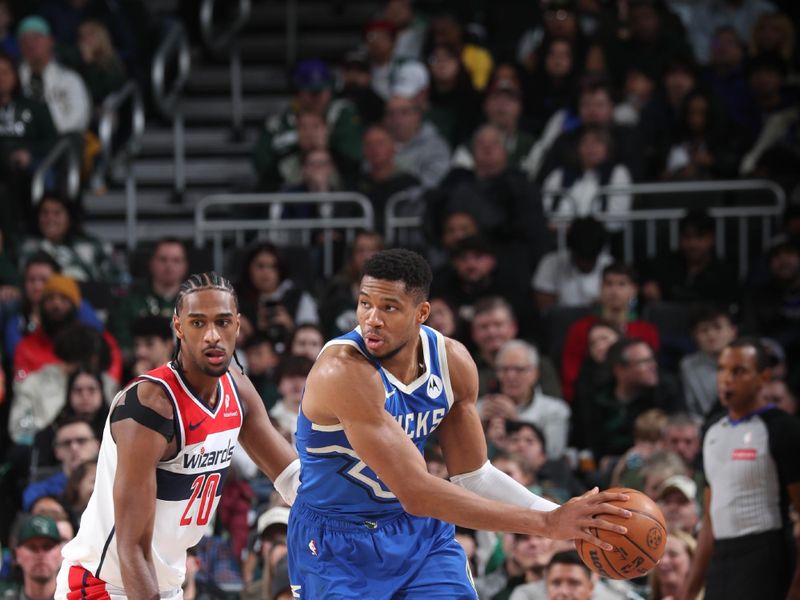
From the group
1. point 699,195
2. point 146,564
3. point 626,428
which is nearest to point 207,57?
point 699,195

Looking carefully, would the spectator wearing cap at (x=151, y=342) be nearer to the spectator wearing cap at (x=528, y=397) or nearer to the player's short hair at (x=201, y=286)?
the spectator wearing cap at (x=528, y=397)

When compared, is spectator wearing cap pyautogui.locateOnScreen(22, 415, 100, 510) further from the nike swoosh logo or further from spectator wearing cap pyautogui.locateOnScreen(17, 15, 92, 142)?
spectator wearing cap pyautogui.locateOnScreen(17, 15, 92, 142)

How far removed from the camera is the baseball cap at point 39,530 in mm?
8242

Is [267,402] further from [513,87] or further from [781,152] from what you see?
[781,152]

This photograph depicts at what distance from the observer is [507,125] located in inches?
504

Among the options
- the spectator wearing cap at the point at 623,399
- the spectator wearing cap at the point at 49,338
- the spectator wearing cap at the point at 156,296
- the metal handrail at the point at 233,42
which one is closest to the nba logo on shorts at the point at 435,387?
the spectator wearing cap at the point at 623,399

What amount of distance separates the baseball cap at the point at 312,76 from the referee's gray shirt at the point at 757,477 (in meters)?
6.87

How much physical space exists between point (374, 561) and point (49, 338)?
5379 millimetres

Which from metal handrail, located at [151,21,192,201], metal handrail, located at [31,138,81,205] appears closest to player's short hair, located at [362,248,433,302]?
metal handrail, located at [31,138,81,205]

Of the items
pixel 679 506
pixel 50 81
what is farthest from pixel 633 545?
pixel 50 81

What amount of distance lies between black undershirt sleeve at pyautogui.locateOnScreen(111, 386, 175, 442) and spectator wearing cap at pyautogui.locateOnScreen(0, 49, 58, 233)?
263 inches

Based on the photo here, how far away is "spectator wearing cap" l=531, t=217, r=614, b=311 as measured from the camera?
37.6 ft

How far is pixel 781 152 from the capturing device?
41.3 ft

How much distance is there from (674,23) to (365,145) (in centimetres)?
393
